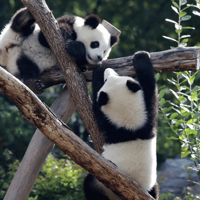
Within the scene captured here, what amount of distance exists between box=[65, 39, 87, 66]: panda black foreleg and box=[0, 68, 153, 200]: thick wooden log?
0.84m

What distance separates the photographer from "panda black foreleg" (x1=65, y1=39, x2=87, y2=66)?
243 centimetres

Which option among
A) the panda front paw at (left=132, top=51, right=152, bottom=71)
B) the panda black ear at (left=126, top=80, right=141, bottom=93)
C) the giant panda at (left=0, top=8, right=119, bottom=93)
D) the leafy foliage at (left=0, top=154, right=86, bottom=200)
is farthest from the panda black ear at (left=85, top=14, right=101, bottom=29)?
the leafy foliage at (left=0, top=154, right=86, bottom=200)

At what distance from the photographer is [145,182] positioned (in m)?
2.17

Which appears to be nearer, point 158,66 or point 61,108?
point 158,66

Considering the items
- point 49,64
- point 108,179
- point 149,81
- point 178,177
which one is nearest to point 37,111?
point 108,179

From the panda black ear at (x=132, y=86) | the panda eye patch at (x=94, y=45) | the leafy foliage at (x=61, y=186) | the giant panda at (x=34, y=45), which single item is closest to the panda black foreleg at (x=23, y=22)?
the giant panda at (x=34, y=45)

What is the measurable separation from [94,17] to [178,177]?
3562 millimetres

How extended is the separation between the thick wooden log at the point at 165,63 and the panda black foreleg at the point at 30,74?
0.55 ft

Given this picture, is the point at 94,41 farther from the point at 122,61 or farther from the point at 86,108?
the point at 86,108

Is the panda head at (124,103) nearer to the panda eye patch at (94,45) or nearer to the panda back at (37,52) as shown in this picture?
the panda eye patch at (94,45)

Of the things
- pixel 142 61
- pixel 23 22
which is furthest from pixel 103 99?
pixel 23 22

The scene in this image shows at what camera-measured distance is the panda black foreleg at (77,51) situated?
2.43 m

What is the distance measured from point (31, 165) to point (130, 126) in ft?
3.27

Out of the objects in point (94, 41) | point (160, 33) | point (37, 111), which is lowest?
point (37, 111)
